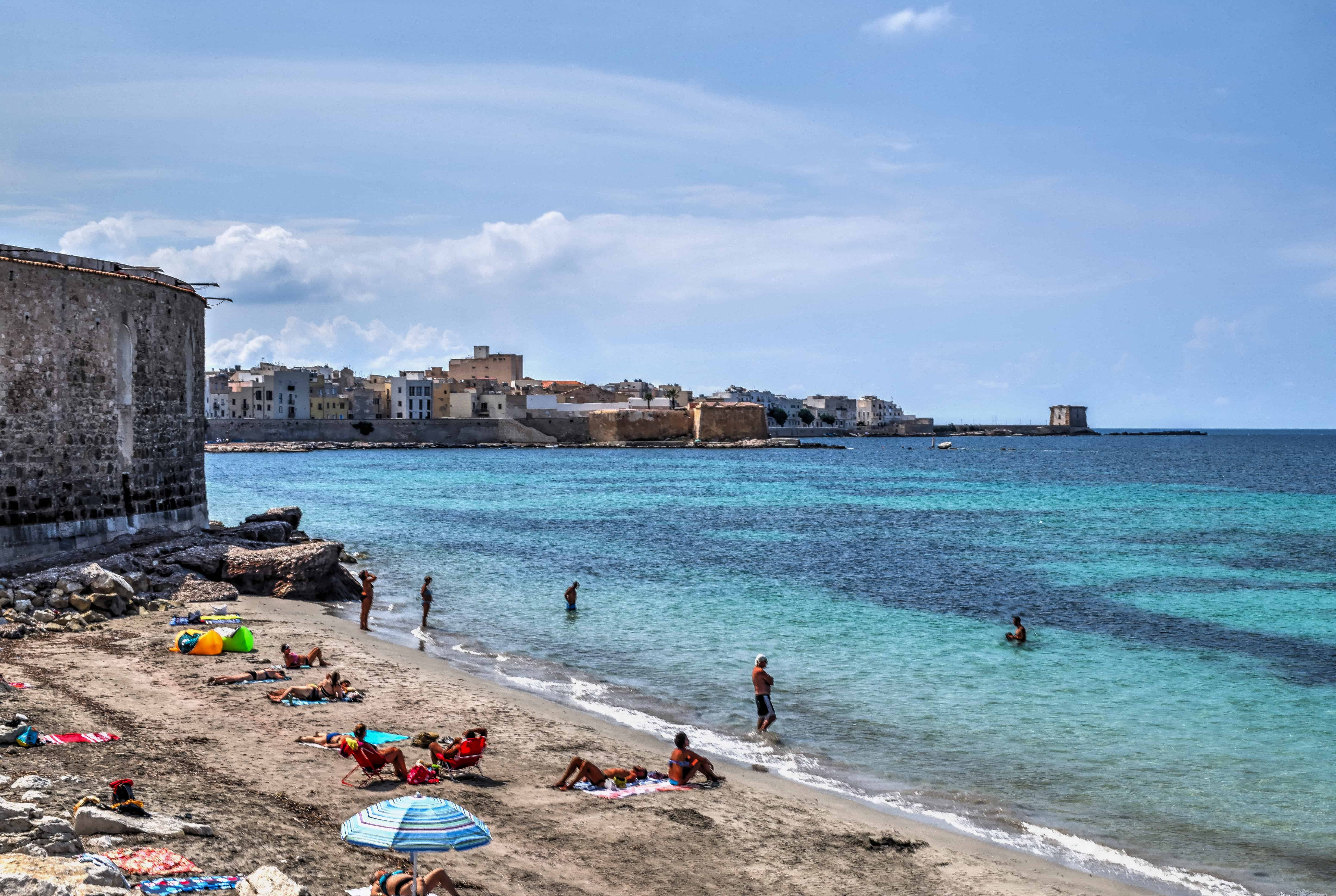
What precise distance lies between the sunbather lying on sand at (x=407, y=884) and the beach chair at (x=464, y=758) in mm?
2535

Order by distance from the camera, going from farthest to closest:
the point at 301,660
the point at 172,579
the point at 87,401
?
the point at 87,401
the point at 172,579
the point at 301,660

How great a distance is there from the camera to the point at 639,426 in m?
117

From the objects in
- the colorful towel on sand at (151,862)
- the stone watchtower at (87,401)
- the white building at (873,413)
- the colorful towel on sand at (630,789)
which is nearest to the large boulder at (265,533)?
the stone watchtower at (87,401)

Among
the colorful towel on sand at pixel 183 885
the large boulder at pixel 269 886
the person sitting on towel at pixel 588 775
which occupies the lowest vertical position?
the person sitting on towel at pixel 588 775

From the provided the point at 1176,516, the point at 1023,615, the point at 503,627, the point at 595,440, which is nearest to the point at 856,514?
the point at 1176,516

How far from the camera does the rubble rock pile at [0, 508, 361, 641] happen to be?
14070 millimetres

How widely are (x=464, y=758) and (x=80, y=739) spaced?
129 inches

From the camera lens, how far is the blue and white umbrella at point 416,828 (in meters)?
5.71

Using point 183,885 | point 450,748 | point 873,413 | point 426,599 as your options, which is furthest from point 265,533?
point 873,413

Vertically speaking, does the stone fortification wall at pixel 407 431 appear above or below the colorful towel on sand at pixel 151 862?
above

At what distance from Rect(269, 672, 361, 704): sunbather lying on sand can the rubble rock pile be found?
4.51m

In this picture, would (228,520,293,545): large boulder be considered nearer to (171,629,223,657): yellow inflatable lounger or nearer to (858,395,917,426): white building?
(171,629,223,657): yellow inflatable lounger

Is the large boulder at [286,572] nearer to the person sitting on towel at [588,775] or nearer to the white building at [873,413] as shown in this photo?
the person sitting on towel at [588,775]

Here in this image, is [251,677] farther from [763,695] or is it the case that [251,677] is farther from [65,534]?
[65,534]
